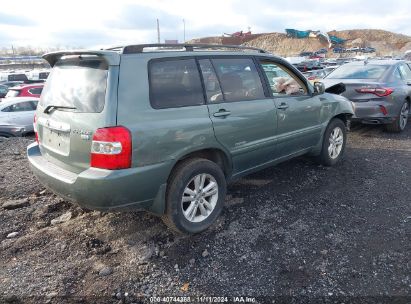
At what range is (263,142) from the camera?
4.22m

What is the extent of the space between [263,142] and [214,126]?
2.89 feet

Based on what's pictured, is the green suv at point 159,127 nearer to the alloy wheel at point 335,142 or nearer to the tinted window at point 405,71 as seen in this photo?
the alloy wheel at point 335,142

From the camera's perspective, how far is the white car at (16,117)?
33.9 feet

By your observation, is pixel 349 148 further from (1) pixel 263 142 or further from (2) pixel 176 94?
(2) pixel 176 94

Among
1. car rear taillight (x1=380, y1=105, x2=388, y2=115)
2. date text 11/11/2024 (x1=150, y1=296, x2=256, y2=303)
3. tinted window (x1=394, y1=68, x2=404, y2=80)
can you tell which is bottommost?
date text 11/11/2024 (x1=150, y1=296, x2=256, y2=303)

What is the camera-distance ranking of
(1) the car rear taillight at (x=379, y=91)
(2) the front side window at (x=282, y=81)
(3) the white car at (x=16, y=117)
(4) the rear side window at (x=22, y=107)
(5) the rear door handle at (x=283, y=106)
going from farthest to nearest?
(4) the rear side window at (x=22, y=107) → (3) the white car at (x=16, y=117) → (1) the car rear taillight at (x=379, y=91) → (2) the front side window at (x=282, y=81) → (5) the rear door handle at (x=283, y=106)

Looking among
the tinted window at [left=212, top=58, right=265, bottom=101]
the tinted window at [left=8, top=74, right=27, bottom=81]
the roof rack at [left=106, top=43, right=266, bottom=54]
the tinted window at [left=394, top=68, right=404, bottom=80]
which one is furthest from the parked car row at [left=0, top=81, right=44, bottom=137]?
the tinted window at [left=8, top=74, right=27, bottom=81]

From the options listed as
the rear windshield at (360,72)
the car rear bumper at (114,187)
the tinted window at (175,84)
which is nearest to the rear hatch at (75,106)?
the car rear bumper at (114,187)

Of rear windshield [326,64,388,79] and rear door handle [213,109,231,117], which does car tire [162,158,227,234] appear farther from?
rear windshield [326,64,388,79]

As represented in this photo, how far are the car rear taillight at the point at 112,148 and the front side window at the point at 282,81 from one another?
2.25 m

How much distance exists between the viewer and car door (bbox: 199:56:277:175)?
3.70m

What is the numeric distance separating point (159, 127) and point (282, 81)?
2.42 metres

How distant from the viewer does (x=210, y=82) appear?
370 centimetres

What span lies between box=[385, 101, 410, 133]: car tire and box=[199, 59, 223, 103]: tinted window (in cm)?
559
